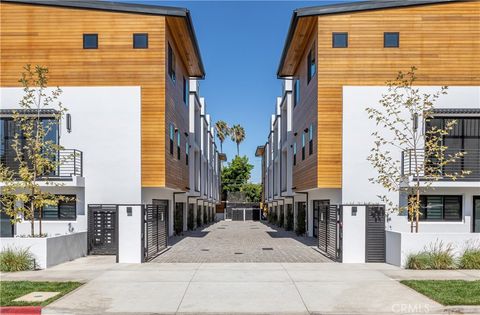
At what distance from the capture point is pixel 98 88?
19.2 metres

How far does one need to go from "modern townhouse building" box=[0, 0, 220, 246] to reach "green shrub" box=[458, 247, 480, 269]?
11.7 metres

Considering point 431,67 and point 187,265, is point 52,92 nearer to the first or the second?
point 187,265

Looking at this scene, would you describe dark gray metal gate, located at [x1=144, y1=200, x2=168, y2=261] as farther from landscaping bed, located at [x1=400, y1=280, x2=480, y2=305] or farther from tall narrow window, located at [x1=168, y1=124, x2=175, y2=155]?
landscaping bed, located at [x1=400, y1=280, x2=480, y2=305]

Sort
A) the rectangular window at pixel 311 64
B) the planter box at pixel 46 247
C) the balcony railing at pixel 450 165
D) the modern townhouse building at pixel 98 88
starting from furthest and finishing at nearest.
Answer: the rectangular window at pixel 311 64 → the modern townhouse building at pixel 98 88 → the balcony railing at pixel 450 165 → the planter box at pixel 46 247

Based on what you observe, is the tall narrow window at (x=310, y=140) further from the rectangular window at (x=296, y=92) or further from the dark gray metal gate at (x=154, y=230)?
the dark gray metal gate at (x=154, y=230)

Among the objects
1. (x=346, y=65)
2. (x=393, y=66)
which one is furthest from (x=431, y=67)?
(x=346, y=65)

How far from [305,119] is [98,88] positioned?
1016 cm

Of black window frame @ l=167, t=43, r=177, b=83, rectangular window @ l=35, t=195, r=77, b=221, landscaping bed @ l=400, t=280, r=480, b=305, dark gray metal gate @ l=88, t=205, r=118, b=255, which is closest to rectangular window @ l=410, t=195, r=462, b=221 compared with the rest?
landscaping bed @ l=400, t=280, r=480, b=305

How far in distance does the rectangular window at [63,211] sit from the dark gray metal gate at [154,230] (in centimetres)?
397

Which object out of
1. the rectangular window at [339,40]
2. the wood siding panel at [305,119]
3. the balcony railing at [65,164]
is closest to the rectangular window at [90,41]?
the balcony railing at [65,164]

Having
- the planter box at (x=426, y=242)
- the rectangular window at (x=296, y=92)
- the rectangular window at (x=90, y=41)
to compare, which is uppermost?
the rectangular window at (x=90, y=41)

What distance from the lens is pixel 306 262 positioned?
52.0 feet

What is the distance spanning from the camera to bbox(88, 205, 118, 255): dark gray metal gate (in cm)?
1800

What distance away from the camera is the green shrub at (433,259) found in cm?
1404
